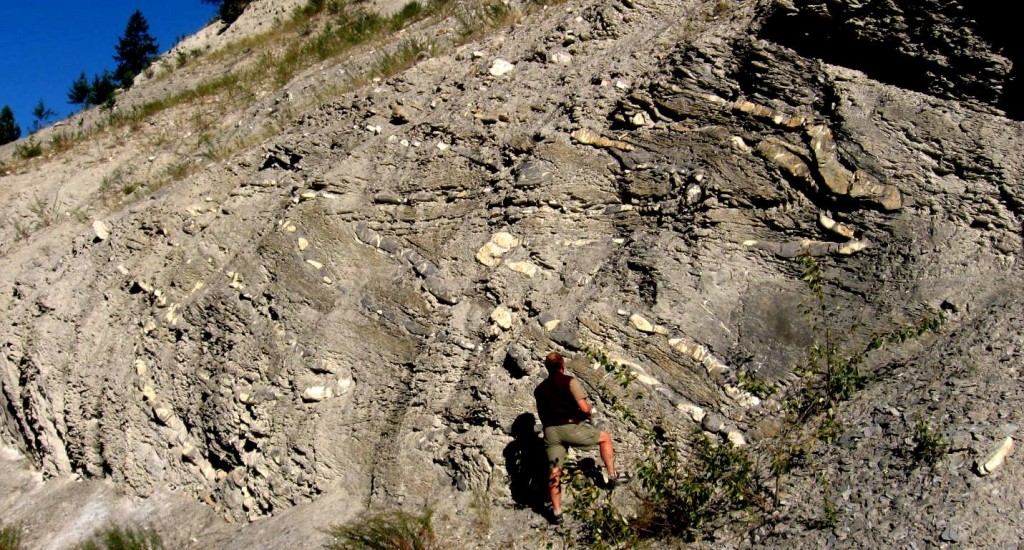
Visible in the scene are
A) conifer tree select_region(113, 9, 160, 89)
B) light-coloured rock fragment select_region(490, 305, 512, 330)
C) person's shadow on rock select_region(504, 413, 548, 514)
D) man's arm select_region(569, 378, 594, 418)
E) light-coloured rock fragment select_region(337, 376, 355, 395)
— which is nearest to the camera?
man's arm select_region(569, 378, 594, 418)

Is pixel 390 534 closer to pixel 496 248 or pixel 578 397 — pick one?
pixel 578 397

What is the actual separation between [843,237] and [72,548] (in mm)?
7113

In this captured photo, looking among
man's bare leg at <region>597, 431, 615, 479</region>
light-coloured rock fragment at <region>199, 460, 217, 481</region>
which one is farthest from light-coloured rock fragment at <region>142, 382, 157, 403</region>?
man's bare leg at <region>597, 431, 615, 479</region>

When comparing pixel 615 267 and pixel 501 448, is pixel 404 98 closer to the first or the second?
pixel 615 267

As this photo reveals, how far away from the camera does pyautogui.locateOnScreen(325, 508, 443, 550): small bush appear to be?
5.09 metres

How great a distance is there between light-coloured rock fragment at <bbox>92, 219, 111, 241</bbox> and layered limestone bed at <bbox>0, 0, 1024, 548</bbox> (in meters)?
0.04

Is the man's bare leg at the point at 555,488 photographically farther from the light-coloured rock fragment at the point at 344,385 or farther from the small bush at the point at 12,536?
the small bush at the point at 12,536

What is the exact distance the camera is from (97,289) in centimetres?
774

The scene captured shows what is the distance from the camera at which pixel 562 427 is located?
5.00m

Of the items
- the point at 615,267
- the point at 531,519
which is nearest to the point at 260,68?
the point at 615,267

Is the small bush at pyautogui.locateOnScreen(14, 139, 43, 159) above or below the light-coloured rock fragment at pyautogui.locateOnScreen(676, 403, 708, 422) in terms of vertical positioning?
above

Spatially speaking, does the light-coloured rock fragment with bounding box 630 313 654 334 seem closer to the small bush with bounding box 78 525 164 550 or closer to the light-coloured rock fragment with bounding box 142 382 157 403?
the small bush with bounding box 78 525 164 550

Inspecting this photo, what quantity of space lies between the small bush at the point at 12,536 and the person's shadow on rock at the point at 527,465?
15.6ft

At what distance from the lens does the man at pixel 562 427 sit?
195 inches
